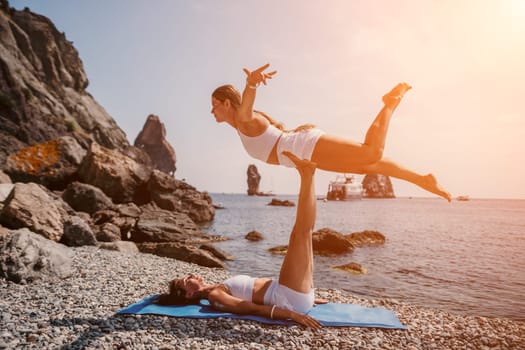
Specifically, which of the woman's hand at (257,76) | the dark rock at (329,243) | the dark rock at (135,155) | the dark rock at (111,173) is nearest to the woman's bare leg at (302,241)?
the woman's hand at (257,76)

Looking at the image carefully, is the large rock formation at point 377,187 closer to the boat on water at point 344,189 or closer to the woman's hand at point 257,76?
the boat on water at point 344,189

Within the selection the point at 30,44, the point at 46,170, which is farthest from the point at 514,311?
the point at 30,44

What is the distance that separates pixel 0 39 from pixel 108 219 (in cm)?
3445

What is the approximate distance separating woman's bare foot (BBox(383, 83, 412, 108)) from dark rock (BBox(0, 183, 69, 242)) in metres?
11.7

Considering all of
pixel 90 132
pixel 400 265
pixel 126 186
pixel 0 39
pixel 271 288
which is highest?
pixel 0 39

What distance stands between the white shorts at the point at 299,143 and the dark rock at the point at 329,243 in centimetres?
1602

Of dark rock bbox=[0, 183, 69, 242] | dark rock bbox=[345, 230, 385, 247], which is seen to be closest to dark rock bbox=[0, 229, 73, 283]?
dark rock bbox=[0, 183, 69, 242]

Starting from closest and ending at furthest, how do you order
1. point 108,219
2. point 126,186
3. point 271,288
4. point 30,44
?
point 271,288 → point 108,219 → point 126,186 → point 30,44

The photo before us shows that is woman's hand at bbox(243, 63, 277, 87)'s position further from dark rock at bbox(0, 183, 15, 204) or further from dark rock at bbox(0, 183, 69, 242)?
dark rock at bbox(0, 183, 15, 204)

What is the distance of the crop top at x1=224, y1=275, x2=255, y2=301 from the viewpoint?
6191mm

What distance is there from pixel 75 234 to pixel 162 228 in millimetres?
8566

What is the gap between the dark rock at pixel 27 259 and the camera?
7.50 metres

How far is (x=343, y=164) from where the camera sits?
5.35 meters

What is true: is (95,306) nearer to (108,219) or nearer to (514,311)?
(514,311)
